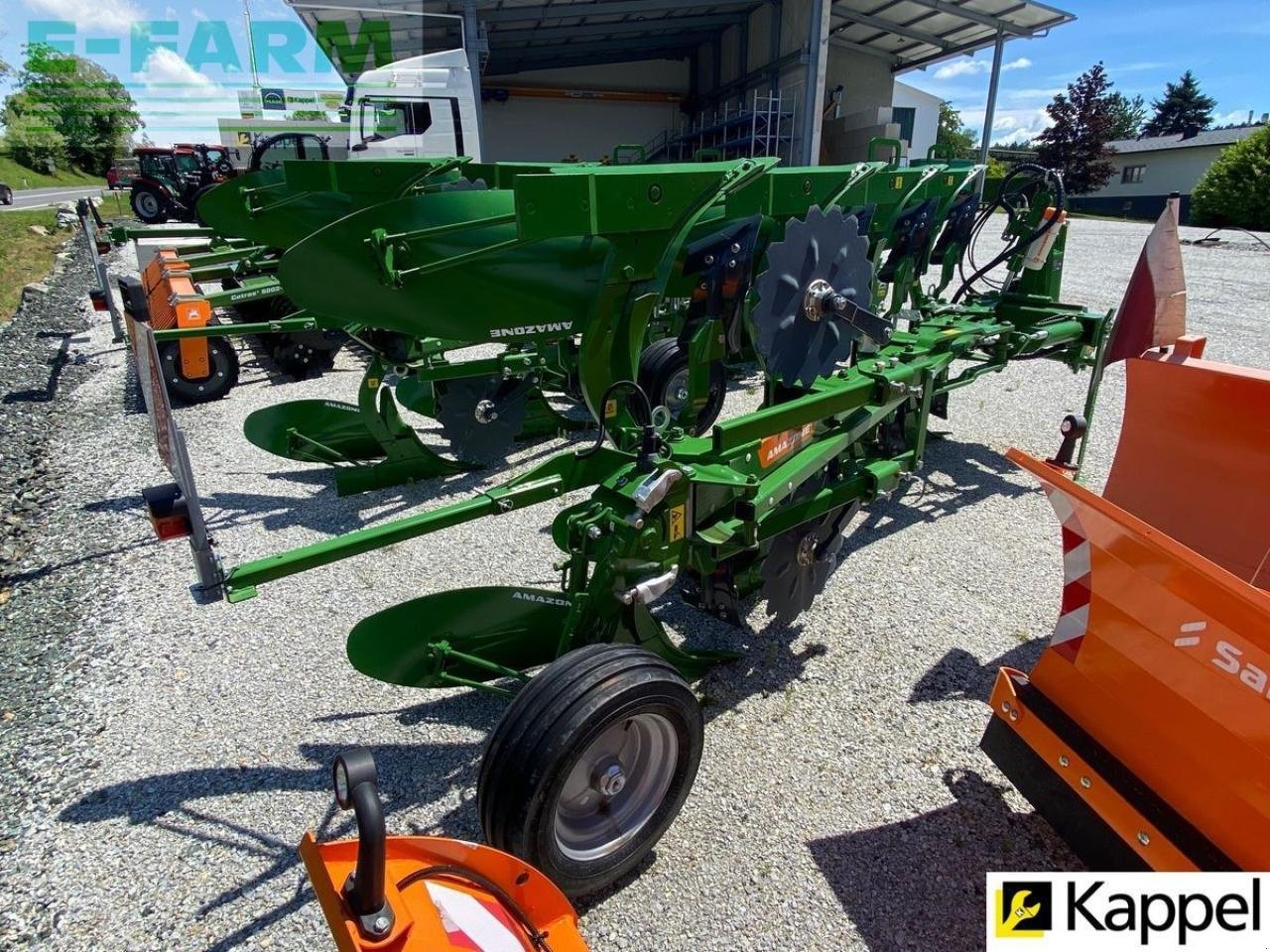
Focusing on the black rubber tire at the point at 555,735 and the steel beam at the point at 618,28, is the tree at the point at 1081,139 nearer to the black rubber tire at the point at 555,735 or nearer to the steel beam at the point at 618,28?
the steel beam at the point at 618,28

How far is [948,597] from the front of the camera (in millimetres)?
4090

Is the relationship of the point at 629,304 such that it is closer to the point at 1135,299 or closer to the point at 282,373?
the point at 1135,299

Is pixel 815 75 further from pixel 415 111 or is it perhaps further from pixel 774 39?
pixel 415 111

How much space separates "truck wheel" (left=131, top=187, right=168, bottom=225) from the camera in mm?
20750

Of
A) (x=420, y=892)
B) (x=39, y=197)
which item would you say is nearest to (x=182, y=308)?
(x=420, y=892)

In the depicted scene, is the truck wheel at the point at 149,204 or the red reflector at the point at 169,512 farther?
the truck wheel at the point at 149,204

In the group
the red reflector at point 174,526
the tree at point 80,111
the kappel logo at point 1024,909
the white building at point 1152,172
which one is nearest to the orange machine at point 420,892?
the red reflector at point 174,526

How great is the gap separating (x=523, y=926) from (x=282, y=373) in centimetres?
826

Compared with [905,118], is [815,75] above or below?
above

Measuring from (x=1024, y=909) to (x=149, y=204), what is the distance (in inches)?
1008

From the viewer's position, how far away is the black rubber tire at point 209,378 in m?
7.17

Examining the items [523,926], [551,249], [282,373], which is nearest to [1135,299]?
[551,249]

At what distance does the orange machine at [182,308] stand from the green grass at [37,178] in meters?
41.9

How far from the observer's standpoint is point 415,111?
13.9 metres
